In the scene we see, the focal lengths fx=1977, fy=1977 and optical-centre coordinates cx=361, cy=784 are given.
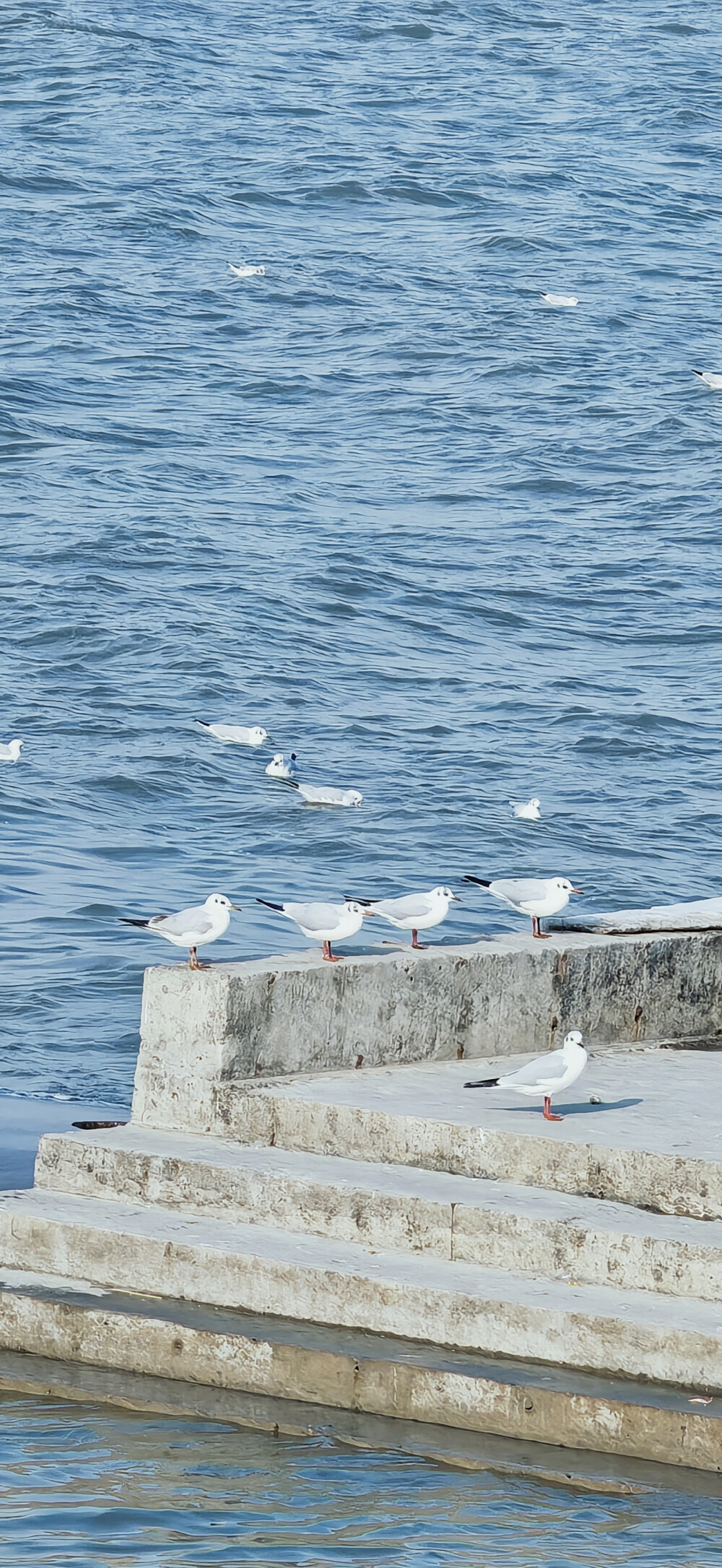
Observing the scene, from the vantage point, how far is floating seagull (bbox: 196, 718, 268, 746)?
24.6 m

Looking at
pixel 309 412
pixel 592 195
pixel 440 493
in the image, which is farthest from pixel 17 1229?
pixel 592 195

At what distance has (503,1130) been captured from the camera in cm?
760

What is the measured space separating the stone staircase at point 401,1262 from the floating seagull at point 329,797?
14.3m

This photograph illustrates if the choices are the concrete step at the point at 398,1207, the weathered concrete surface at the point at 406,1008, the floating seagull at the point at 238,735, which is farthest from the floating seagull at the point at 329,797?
the concrete step at the point at 398,1207

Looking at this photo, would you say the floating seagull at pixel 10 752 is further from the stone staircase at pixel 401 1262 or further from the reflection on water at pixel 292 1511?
the reflection on water at pixel 292 1511

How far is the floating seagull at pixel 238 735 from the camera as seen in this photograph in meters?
24.6

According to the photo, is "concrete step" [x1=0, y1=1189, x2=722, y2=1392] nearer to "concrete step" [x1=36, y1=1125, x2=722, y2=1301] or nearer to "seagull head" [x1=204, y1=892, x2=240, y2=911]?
"concrete step" [x1=36, y1=1125, x2=722, y2=1301]

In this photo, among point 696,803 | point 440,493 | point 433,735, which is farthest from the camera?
point 440,493

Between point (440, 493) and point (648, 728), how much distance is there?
10.6 meters

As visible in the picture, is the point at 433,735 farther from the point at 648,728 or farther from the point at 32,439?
the point at 32,439

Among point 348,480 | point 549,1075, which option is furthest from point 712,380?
point 549,1075

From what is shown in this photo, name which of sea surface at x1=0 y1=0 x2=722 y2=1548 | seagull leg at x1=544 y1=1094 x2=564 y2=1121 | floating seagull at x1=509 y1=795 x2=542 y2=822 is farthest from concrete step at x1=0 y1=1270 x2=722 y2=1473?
floating seagull at x1=509 y1=795 x2=542 y2=822

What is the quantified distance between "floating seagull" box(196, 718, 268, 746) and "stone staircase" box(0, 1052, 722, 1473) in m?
16.4

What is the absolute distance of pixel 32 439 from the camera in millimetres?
36125
